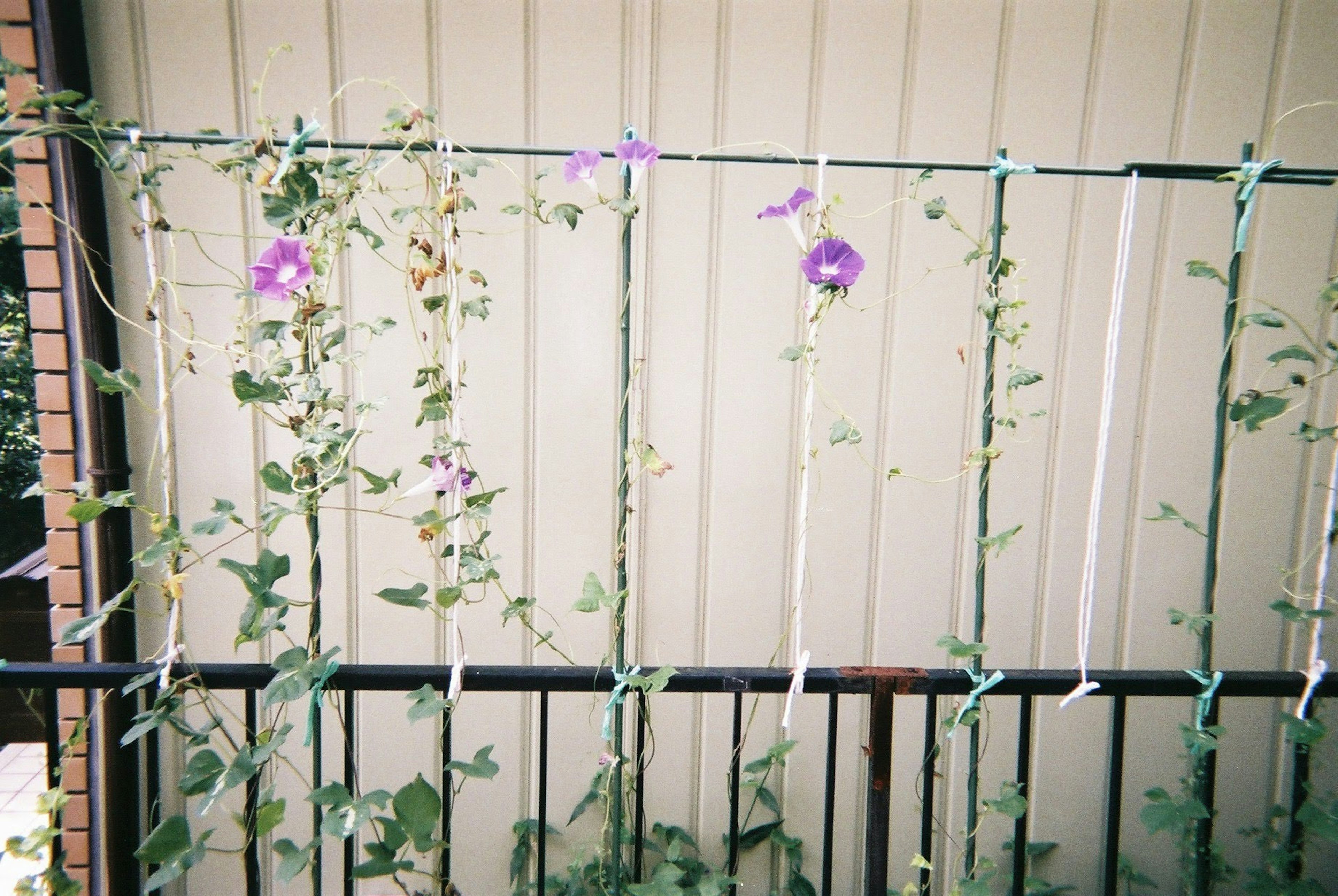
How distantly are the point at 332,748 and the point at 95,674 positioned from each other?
2.51 feet

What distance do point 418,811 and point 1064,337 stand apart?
1832mm

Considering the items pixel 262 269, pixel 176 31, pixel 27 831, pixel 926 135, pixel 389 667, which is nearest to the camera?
pixel 262 269

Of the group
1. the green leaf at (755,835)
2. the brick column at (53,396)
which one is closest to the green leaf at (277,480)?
the brick column at (53,396)

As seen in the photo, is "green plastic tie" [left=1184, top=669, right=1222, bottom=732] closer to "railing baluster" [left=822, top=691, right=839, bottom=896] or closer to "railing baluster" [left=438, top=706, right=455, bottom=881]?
"railing baluster" [left=822, top=691, right=839, bottom=896]

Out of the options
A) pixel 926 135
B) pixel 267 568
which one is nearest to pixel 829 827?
pixel 267 568

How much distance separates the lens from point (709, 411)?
1.89 m

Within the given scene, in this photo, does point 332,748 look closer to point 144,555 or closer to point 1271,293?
point 144,555

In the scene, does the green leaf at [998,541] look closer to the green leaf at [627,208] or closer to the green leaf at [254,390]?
the green leaf at [627,208]

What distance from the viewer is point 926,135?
1852mm

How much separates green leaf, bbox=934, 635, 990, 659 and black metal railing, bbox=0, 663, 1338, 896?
0.14 ft

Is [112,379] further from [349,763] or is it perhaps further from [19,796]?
[19,796]

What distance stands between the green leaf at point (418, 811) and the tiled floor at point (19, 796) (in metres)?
1.47

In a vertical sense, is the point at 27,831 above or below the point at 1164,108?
below

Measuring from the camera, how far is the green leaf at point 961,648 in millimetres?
1262
